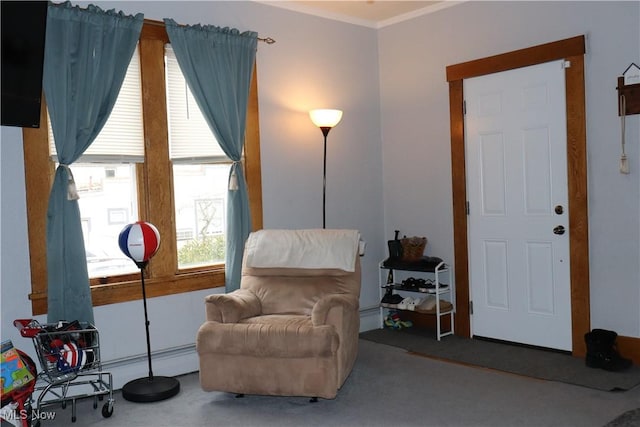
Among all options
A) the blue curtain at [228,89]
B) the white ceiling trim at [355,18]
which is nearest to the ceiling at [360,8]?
the white ceiling trim at [355,18]

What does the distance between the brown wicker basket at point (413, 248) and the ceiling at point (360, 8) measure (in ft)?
6.14

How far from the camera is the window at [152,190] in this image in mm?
3562

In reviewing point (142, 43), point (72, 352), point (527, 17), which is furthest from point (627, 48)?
point (72, 352)

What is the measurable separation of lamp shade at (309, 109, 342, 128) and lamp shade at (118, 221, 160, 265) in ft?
5.56

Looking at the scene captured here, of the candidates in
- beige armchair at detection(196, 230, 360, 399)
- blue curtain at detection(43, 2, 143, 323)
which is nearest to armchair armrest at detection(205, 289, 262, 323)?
beige armchair at detection(196, 230, 360, 399)

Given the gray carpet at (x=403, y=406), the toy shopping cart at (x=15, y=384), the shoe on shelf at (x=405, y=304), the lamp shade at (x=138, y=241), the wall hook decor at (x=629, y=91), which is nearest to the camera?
the toy shopping cart at (x=15, y=384)

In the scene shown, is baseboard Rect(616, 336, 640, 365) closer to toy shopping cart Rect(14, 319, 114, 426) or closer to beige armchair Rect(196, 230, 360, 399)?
beige armchair Rect(196, 230, 360, 399)

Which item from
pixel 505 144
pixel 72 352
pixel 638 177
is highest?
pixel 505 144

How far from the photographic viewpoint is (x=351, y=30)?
516cm

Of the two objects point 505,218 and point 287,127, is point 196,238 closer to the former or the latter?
point 287,127

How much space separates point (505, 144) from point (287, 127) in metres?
1.66

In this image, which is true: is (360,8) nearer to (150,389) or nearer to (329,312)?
(329,312)

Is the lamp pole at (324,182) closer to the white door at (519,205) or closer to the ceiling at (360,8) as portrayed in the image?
the ceiling at (360,8)

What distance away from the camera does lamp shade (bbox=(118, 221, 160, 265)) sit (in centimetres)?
348
